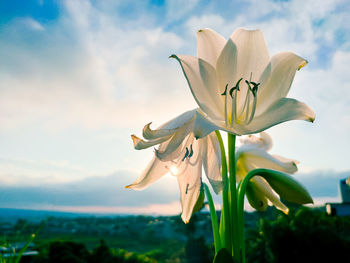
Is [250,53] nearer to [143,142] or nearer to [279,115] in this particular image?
[279,115]

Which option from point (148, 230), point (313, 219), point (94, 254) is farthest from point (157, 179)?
point (148, 230)

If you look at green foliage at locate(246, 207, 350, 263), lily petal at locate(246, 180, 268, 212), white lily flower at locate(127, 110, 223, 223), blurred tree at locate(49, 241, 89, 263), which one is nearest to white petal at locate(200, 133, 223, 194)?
white lily flower at locate(127, 110, 223, 223)

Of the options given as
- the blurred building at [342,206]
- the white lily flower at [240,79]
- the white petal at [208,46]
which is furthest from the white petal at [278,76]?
the blurred building at [342,206]

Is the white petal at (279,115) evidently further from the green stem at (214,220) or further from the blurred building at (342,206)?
the blurred building at (342,206)

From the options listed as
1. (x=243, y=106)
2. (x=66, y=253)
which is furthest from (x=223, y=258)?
(x=66, y=253)

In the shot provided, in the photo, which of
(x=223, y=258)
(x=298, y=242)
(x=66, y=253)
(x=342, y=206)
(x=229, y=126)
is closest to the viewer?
(x=223, y=258)

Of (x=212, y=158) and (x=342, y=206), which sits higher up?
(x=212, y=158)
